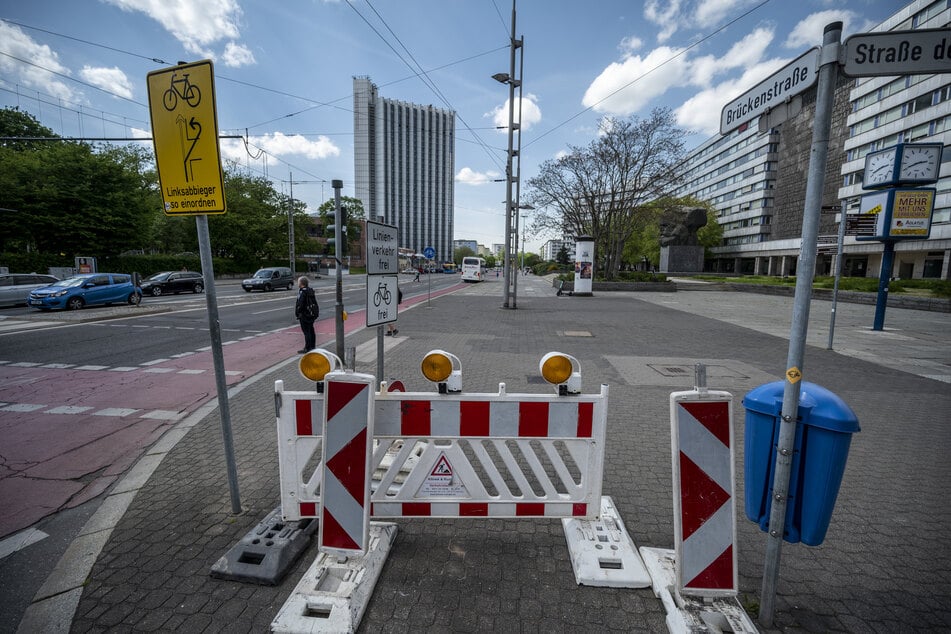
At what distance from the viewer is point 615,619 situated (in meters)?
2.18

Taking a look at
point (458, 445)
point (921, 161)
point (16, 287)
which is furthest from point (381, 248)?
point (16, 287)

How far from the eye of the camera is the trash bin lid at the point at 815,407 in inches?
75.8

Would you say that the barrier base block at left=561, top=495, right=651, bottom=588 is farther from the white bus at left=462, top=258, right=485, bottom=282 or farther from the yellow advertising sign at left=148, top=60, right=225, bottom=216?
the white bus at left=462, top=258, right=485, bottom=282

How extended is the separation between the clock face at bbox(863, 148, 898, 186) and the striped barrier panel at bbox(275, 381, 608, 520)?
55.5 ft

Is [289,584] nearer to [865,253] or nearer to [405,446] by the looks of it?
[405,446]

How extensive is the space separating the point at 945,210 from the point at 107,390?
53.9m

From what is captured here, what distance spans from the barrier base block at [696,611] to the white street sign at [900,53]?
2.66 meters

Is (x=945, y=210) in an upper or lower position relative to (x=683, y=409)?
upper

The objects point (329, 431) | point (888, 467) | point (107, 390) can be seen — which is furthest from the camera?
point (107, 390)

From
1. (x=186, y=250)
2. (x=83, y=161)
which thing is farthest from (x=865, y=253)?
(x=186, y=250)

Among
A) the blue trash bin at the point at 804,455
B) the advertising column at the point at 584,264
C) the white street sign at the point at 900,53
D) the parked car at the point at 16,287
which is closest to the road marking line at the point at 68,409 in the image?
the blue trash bin at the point at 804,455

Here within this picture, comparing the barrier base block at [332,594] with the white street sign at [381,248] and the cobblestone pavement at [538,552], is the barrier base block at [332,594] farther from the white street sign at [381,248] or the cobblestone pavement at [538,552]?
the white street sign at [381,248]

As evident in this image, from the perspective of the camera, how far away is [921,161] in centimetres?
1267

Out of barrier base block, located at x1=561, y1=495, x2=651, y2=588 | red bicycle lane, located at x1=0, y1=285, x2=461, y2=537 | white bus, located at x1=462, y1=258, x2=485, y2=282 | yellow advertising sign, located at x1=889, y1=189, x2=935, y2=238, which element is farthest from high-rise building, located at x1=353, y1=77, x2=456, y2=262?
yellow advertising sign, located at x1=889, y1=189, x2=935, y2=238
